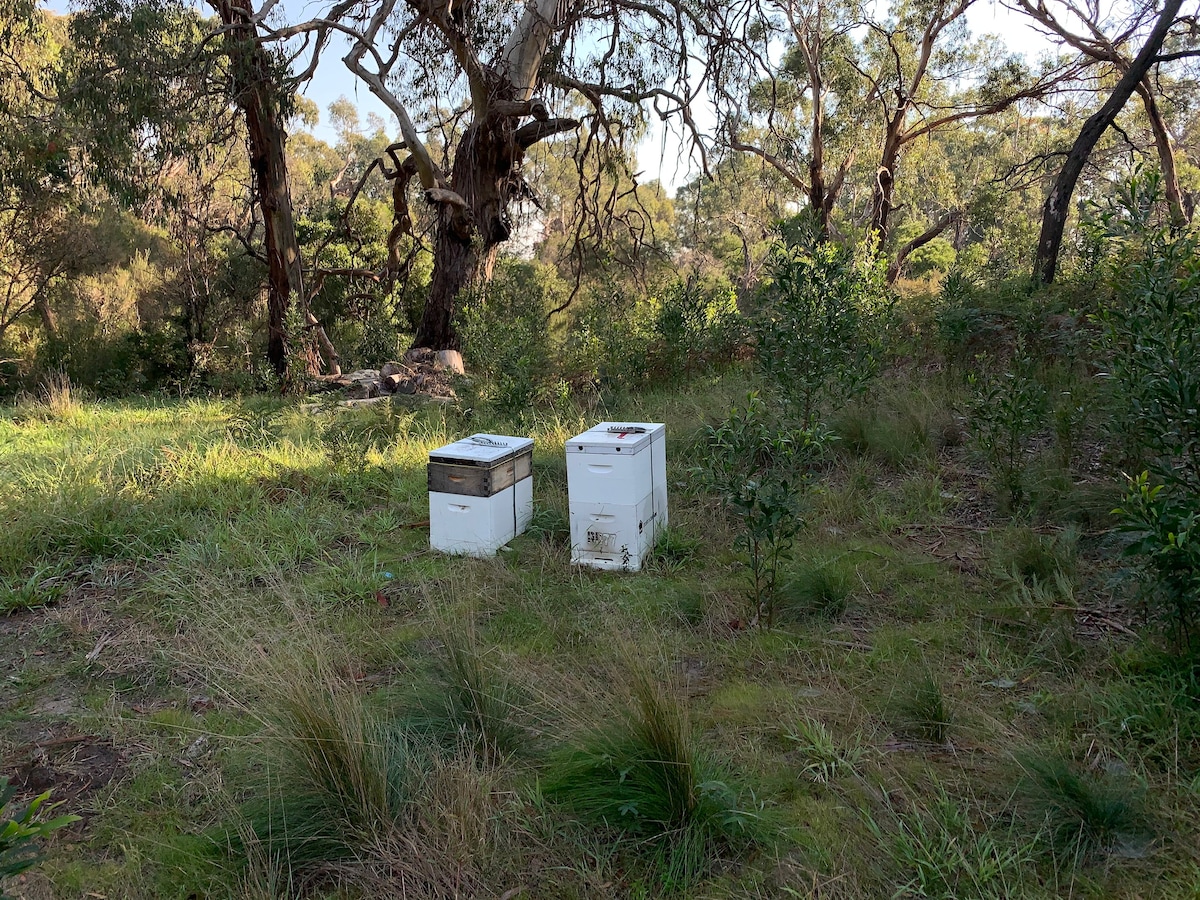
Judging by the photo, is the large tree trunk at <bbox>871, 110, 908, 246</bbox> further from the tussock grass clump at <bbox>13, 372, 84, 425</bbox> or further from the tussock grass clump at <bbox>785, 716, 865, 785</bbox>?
the tussock grass clump at <bbox>785, 716, 865, 785</bbox>

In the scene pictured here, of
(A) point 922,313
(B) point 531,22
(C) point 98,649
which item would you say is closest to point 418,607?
(C) point 98,649

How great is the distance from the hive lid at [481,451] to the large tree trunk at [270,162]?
24.0 ft

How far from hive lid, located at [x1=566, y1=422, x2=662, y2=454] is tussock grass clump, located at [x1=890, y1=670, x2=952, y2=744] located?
75.2 inches

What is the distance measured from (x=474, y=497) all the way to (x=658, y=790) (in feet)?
8.55

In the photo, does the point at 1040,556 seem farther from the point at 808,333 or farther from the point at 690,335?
the point at 690,335

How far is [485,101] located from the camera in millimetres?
9750

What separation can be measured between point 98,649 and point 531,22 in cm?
911

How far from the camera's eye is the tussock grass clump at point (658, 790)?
2.16 m

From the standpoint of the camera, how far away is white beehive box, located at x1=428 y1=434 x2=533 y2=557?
180 inches

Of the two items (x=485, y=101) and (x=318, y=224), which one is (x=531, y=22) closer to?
(x=485, y=101)

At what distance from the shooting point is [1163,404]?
2926 millimetres

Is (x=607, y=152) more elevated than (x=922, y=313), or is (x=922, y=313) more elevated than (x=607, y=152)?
(x=607, y=152)

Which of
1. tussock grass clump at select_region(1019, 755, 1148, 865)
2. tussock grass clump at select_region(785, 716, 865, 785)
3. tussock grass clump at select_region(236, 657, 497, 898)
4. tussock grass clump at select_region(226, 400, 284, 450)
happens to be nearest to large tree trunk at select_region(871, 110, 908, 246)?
tussock grass clump at select_region(226, 400, 284, 450)

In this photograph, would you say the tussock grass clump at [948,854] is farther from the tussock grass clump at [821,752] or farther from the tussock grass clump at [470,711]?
the tussock grass clump at [470,711]
